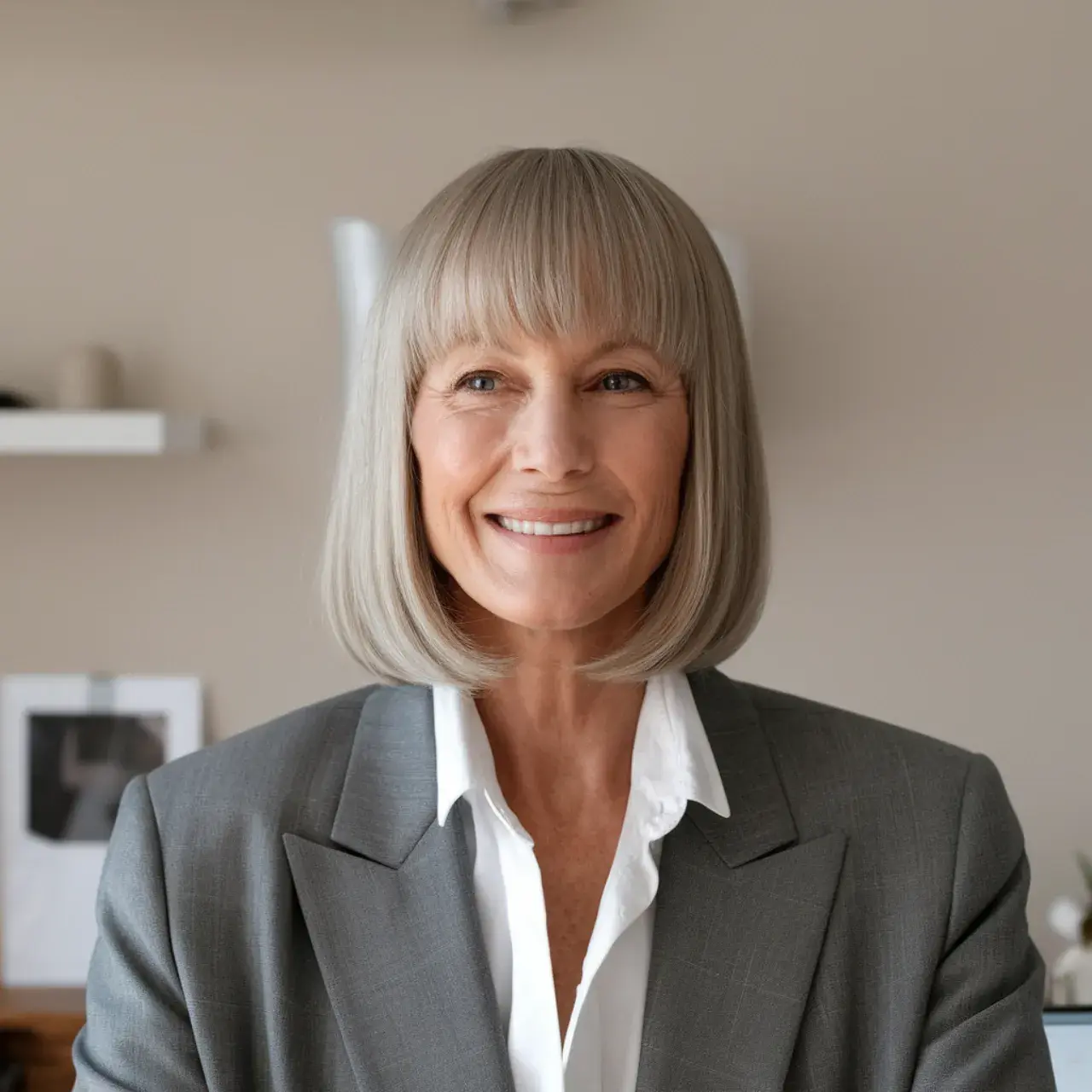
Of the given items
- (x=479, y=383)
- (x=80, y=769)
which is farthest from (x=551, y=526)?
(x=80, y=769)

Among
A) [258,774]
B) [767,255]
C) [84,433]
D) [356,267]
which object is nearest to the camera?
[258,774]

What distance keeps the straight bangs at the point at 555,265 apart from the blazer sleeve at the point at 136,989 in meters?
0.41

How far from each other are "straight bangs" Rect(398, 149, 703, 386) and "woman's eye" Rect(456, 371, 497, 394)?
0.03 metres

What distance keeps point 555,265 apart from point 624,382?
0.10 m

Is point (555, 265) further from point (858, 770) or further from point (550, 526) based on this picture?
point (858, 770)

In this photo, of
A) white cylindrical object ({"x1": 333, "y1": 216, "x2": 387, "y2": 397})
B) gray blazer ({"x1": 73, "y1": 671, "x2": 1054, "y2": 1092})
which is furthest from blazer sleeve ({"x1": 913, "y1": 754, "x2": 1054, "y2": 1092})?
white cylindrical object ({"x1": 333, "y1": 216, "x2": 387, "y2": 397})

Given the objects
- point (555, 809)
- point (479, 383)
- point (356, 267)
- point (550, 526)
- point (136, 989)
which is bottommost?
point (136, 989)

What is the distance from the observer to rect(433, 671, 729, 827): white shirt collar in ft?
3.48

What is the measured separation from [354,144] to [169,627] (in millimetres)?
883

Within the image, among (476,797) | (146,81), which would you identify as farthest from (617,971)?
(146,81)

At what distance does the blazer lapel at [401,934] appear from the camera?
0.98 metres

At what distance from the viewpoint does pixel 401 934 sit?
102cm

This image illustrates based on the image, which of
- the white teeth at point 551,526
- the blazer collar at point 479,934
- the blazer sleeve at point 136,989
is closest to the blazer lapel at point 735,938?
the blazer collar at point 479,934

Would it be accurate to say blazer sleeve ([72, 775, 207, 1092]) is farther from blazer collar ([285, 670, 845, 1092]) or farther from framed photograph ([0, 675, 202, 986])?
framed photograph ([0, 675, 202, 986])
